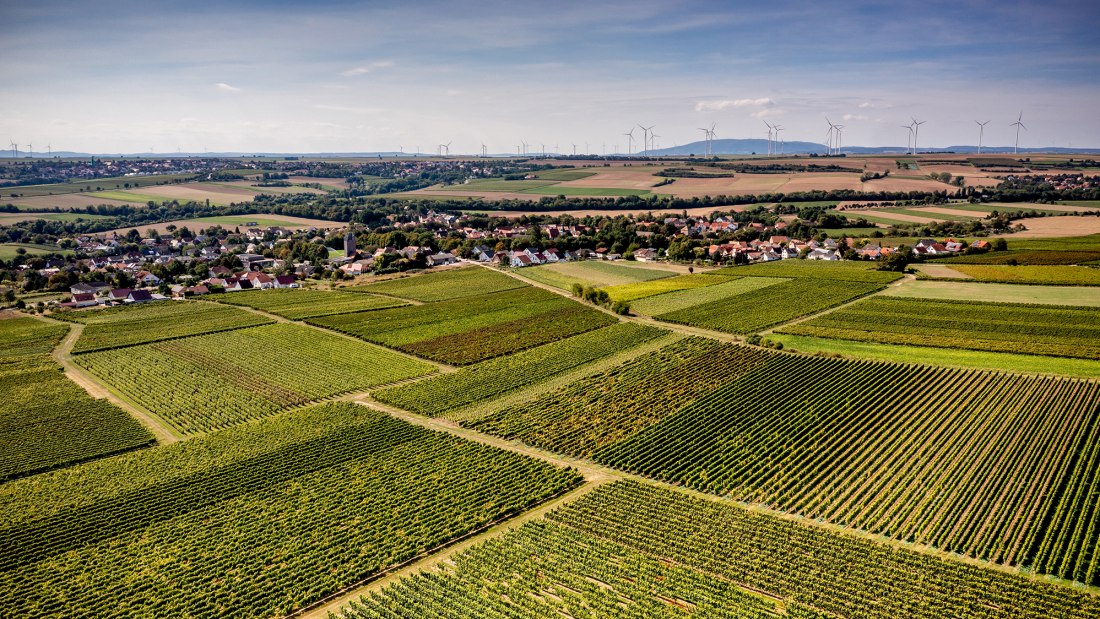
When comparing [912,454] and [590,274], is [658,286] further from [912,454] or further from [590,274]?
[912,454]

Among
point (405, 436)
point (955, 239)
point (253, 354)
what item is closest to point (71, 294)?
point (253, 354)

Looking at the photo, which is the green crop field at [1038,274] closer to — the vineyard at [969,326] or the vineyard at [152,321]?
the vineyard at [969,326]

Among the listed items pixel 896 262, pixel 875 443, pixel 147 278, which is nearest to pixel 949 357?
pixel 875 443

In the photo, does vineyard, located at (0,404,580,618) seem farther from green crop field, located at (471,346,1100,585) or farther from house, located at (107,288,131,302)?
house, located at (107,288,131,302)

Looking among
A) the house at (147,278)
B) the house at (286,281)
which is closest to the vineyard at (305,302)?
the house at (286,281)

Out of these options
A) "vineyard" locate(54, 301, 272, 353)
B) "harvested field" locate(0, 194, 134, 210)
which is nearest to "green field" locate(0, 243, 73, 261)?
"harvested field" locate(0, 194, 134, 210)

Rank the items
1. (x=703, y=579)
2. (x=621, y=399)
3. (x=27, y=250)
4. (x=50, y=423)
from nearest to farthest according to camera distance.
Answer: (x=703, y=579), (x=50, y=423), (x=621, y=399), (x=27, y=250)
